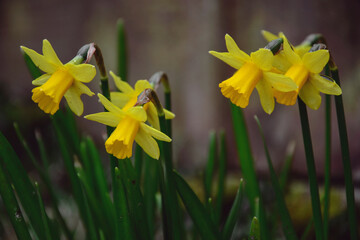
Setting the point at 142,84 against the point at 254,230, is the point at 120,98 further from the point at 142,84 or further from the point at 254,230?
the point at 254,230

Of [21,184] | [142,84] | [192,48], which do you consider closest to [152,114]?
[142,84]

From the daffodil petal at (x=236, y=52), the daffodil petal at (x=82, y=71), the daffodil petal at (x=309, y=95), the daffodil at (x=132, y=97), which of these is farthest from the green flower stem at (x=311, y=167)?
the daffodil petal at (x=82, y=71)

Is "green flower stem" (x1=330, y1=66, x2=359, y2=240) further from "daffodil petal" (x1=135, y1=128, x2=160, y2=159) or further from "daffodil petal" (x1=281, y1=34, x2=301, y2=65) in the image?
"daffodil petal" (x1=135, y1=128, x2=160, y2=159)

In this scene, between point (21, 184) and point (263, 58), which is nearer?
point (263, 58)

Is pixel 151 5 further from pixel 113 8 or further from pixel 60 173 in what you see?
pixel 60 173

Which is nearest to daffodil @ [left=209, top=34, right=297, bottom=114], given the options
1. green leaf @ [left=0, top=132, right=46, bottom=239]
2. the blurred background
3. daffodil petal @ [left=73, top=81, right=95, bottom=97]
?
daffodil petal @ [left=73, top=81, right=95, bottom=97]

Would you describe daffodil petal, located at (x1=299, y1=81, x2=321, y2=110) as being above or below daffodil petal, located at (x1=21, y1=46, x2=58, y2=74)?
below

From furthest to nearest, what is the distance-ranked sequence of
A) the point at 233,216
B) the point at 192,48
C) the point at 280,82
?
the point at 192,48 → the point at 233,216 → the point at 280,82
